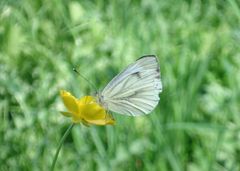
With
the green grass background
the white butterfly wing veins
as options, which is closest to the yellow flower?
the white butterfly wing veins

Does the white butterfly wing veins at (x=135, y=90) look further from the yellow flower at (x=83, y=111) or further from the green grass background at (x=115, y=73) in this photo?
the green grass background at (x=115, y=73)

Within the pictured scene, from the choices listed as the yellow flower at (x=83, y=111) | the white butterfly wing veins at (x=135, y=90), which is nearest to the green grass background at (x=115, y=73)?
the white butterfly wing veins at (x=135, y=90)

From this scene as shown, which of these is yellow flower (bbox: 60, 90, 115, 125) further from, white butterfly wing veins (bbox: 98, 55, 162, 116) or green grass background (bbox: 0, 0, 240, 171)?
green grass background (bbox: 0, 0, 240, 171)

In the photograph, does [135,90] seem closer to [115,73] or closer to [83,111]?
[83,111]

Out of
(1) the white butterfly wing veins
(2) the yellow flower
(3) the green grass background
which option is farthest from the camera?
(3) the green grass background

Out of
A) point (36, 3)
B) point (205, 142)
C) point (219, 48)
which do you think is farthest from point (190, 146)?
point (36, 3)

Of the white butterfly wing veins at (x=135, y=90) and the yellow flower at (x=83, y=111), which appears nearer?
the yellow flower at (x=83, y=111)

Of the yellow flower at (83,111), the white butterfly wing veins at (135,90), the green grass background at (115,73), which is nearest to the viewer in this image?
the yellow flower at (83,111)
